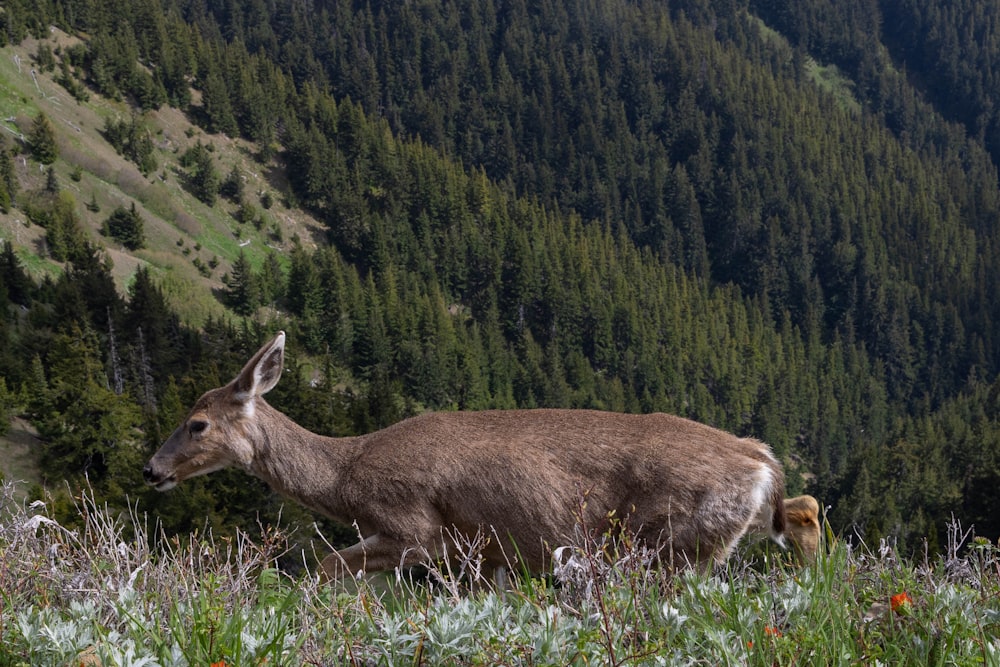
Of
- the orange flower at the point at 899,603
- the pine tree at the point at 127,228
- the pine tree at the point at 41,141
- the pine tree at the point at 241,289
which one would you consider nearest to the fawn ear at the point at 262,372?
the orange flower at the point at 899,603

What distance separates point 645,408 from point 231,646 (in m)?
185

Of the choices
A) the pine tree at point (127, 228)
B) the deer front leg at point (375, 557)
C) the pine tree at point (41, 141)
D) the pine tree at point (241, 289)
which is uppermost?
the deer front leg at point (375, 557)

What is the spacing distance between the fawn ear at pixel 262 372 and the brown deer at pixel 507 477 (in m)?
0.02

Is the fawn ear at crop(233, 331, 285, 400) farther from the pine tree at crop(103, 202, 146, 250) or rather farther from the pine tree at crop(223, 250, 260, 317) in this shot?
the pine tree at crop(223, 250, 260, 317)

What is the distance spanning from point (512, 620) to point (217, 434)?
19.5 ft

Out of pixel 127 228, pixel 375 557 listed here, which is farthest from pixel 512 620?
pixel 127 228

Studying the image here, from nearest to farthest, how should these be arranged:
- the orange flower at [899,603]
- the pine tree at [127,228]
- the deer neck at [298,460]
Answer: the orange flower at [899,603], the deer neck at [298,460], the pine tree at [127,228]

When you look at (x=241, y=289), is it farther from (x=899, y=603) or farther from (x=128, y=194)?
(x=899, y=603)

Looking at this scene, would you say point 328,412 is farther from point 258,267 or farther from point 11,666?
point 258,267

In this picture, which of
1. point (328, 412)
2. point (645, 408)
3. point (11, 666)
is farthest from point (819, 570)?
point (645, 408)

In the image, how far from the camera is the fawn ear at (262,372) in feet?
32.1

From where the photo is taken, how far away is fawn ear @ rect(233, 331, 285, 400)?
9773 mm

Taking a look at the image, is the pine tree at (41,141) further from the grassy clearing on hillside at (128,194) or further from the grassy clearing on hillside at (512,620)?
the grassy clearing on hillside at (512,620)

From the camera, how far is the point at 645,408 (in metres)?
186
